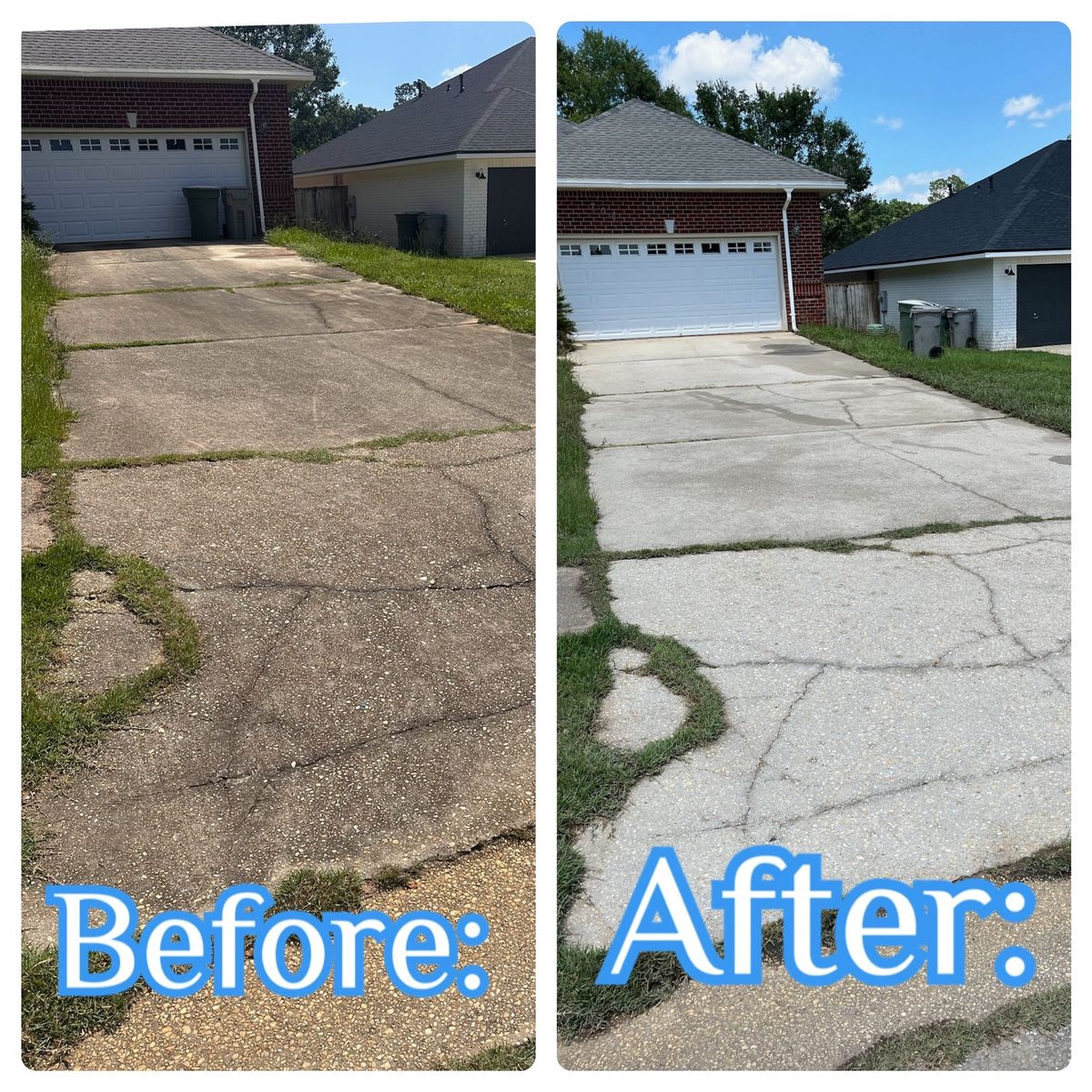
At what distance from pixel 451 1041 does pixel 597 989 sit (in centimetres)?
28

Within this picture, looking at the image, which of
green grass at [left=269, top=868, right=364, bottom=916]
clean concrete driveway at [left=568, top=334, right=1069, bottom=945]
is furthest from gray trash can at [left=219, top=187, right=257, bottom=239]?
green grass at [left=269, top=868, right=364, bottom=916]

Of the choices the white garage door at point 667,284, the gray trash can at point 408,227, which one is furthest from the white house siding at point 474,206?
the white garage door at point 667,284

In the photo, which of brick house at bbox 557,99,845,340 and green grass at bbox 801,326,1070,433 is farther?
brick house at bbox 557,99,845,340

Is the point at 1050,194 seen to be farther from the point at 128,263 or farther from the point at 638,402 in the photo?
the point at 128,263

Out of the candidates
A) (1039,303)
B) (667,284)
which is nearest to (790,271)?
(667,284)

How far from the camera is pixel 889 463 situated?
623 centimetres

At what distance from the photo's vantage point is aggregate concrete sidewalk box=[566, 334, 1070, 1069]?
2398 mm

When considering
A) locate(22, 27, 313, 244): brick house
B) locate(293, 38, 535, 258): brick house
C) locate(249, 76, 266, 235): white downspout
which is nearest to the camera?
locate(22, 27, 313, 244): brick house

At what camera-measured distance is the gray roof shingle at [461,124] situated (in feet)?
6.65

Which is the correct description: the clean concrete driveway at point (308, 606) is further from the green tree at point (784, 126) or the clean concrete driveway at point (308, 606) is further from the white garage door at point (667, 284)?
the green tree at point (784, 126)

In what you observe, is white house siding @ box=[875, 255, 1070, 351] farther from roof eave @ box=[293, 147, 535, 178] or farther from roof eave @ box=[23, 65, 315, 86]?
roof eave @ box=[23, 65, 315, 86]

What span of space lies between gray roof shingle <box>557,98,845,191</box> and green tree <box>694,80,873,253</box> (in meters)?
1.23

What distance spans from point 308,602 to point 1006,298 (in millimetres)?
16476

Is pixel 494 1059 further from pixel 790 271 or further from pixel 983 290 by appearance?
pixel 983 290
